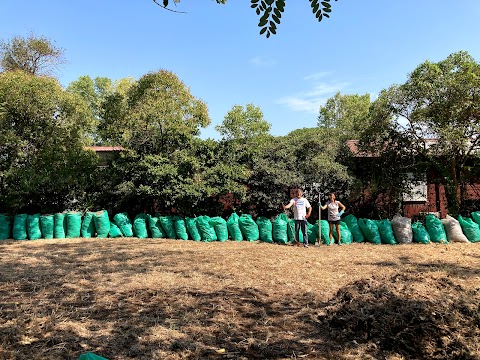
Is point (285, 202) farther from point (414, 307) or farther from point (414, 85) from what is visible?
point (414, 307)

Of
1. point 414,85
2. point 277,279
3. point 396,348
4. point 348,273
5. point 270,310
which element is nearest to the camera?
point 396,348

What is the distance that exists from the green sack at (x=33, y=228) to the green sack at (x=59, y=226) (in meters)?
0.38

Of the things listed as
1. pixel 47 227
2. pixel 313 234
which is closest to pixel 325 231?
pixel 313 234

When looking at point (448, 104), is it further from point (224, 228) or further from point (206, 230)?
point (206, 230)

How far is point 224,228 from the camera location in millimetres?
9109

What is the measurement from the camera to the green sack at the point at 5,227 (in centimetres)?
965

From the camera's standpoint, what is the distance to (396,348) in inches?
114

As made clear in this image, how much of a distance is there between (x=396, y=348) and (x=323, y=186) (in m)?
7.41

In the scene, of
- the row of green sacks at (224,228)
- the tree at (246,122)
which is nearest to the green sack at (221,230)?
the row of green sacks at (224,228)

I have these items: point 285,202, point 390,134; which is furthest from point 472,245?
point 285,202

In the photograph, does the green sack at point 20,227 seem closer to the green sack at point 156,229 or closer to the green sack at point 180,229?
the green sack at point 156,229

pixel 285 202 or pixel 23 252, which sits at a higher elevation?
pixel 285 202

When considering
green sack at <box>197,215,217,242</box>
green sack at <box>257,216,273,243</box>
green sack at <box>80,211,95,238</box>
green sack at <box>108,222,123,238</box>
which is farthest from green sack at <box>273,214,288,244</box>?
green sack at <box>80,211,95,238</box>

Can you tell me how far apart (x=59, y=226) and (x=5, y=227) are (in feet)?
Result: 4.55
